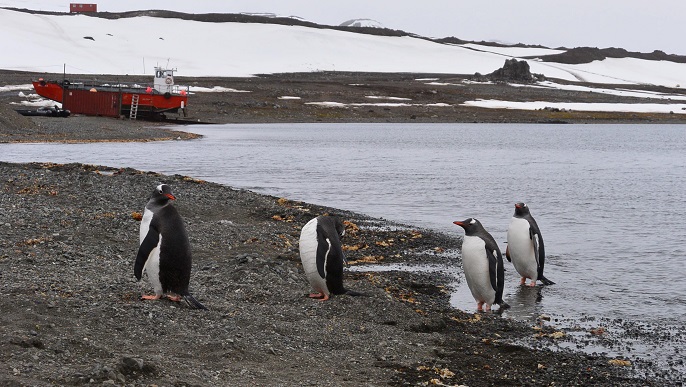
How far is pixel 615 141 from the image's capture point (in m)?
49.4

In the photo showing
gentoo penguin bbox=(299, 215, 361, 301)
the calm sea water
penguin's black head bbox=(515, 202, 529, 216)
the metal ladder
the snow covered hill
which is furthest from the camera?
the snow covered hill

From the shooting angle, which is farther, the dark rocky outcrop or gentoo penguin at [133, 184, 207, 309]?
the dark rocky outcrop

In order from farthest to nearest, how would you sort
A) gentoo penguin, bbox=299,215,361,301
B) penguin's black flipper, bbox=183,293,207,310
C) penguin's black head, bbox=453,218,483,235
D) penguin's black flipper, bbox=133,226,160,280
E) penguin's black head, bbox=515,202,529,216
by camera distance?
penguin's black head, bbox=515,202,529,216, penguin's black head, bbox=453,218,483,235, gentoo penguin, bbox=299,215,361,301, penguin's black flipper, bbox=133,226,160,280, penguin's black flipper, bbox=183,293,207,310

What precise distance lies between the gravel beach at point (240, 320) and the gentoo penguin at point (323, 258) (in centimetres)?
19

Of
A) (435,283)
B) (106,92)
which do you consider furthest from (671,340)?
(106,92)

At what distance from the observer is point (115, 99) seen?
51.5 metres

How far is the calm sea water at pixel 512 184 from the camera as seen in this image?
11.9 metres

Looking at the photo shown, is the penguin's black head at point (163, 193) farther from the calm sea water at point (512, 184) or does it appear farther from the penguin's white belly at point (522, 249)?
the penguin's white belly at point (522, 249)

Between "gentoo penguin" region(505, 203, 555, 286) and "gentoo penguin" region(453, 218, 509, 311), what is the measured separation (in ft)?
4.57

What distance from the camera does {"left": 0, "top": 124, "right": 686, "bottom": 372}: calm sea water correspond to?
1191 cm

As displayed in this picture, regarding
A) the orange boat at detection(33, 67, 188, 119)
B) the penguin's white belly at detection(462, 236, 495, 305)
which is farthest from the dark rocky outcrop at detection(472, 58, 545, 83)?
the penguin's white belly at detection(462, 236, 495, 305)

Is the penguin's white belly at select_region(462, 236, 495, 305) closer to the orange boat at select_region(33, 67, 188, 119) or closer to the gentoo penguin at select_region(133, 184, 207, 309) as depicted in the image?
the gentoo penguin at select_region(133, 184, 207, 309)

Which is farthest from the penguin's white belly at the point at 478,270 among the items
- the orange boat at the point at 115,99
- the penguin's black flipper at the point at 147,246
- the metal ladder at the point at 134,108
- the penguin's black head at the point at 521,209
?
the metal ladder at the point at 134,108

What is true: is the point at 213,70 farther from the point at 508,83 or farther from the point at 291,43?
the point at 508,83
